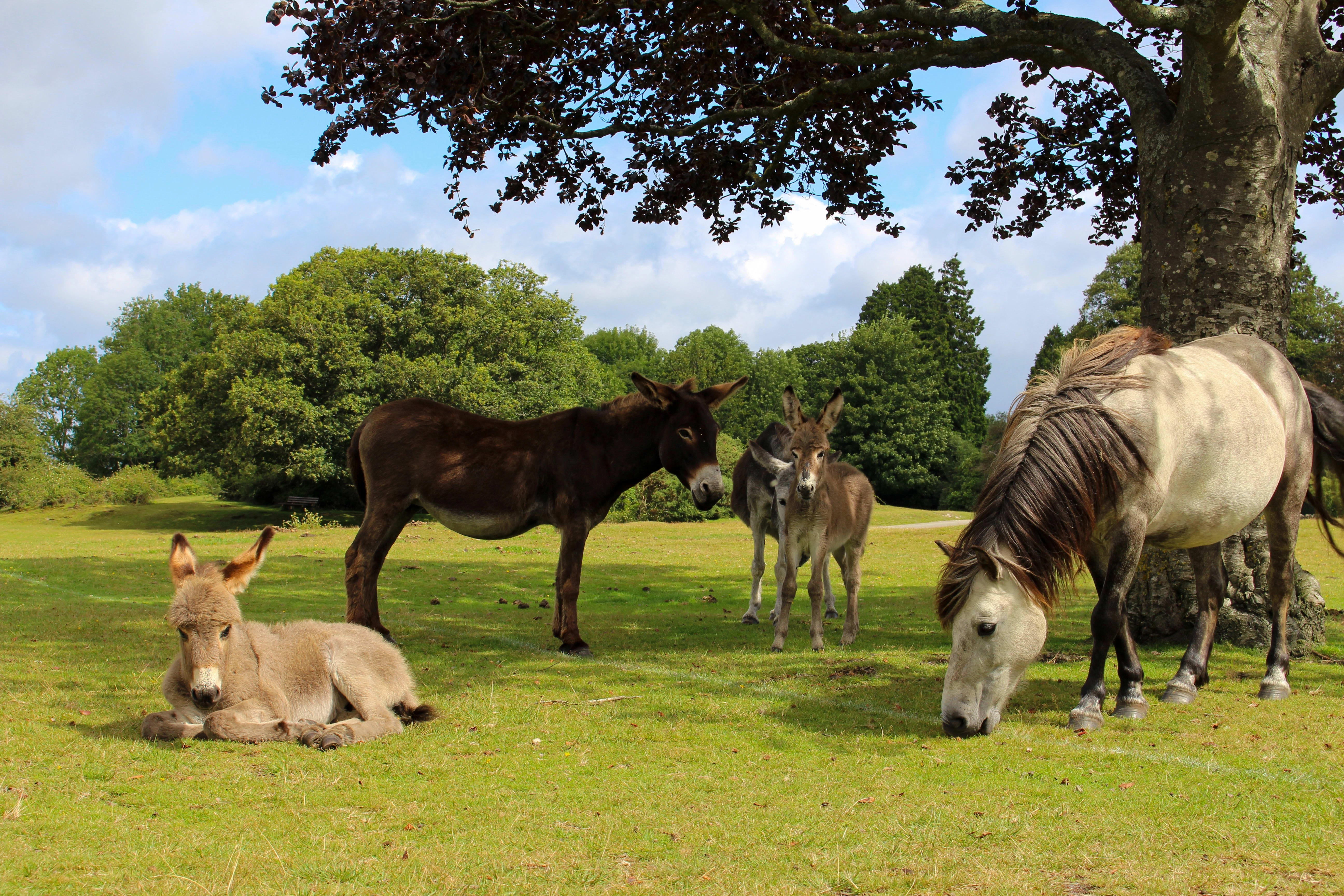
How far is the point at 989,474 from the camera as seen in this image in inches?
251

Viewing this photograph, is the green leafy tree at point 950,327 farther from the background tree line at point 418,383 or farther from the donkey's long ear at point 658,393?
the donkey's long ear at point 658,393

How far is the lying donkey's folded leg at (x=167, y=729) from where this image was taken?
556 centimetres

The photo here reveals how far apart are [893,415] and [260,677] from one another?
61.3 m

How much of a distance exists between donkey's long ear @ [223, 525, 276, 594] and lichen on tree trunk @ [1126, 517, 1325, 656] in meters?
8.19

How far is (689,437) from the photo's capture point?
9266 millimetres

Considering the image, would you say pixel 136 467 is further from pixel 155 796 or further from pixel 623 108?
pixel 155 796

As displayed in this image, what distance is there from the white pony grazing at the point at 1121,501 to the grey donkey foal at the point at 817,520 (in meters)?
3.18

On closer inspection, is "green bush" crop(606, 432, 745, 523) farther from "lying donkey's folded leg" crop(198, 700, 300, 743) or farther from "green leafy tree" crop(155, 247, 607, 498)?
"lying donkey's folded leg" crop(198, 700, 300, 743)

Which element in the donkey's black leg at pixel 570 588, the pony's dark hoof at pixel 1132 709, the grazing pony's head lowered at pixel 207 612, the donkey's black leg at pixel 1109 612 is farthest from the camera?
the donkey's black leg at pixel 570 588

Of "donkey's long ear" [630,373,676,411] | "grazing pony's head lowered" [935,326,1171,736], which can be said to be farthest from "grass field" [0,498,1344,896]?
"donkey's long ear" [630,373,676,411]

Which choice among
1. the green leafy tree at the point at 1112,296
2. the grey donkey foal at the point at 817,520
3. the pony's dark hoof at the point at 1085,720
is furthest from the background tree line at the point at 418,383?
the pony's dark hoof at the point at 1085,720

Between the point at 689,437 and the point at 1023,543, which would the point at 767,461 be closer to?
the point at 689,437

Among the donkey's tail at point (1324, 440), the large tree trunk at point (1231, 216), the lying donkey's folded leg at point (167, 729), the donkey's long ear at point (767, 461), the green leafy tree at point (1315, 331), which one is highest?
the green leafy tree at point (1315, 331)

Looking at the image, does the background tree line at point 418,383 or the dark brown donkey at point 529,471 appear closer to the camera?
the dark brown donkey at point 529,471
